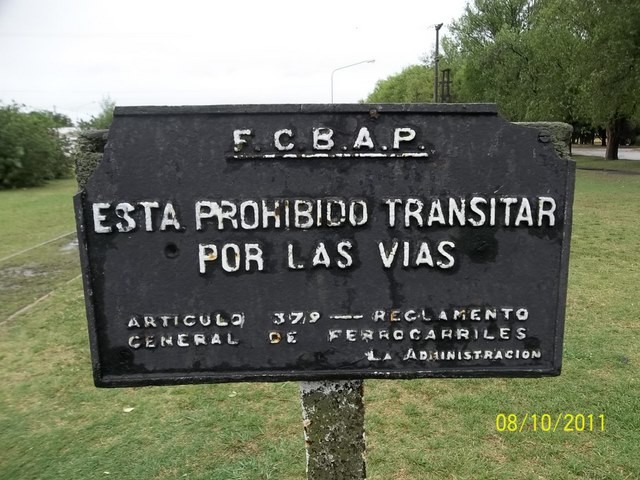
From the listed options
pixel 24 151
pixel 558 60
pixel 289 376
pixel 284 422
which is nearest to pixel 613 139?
pixel 558 60

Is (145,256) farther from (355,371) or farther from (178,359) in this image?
(355,371)

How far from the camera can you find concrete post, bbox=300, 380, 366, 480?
1.97 m

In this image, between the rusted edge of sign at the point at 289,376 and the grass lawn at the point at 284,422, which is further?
→ the grass lawn at the point at 284,422

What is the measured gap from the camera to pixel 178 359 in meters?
1.79

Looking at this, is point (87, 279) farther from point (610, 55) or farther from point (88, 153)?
point (610, 55)

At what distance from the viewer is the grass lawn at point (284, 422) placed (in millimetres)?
2949

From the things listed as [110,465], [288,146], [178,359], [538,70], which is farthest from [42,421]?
[538,70]

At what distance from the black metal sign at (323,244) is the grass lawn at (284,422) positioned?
54.6 inches

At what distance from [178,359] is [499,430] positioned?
224 cm

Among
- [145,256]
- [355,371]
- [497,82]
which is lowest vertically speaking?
[355,371]
